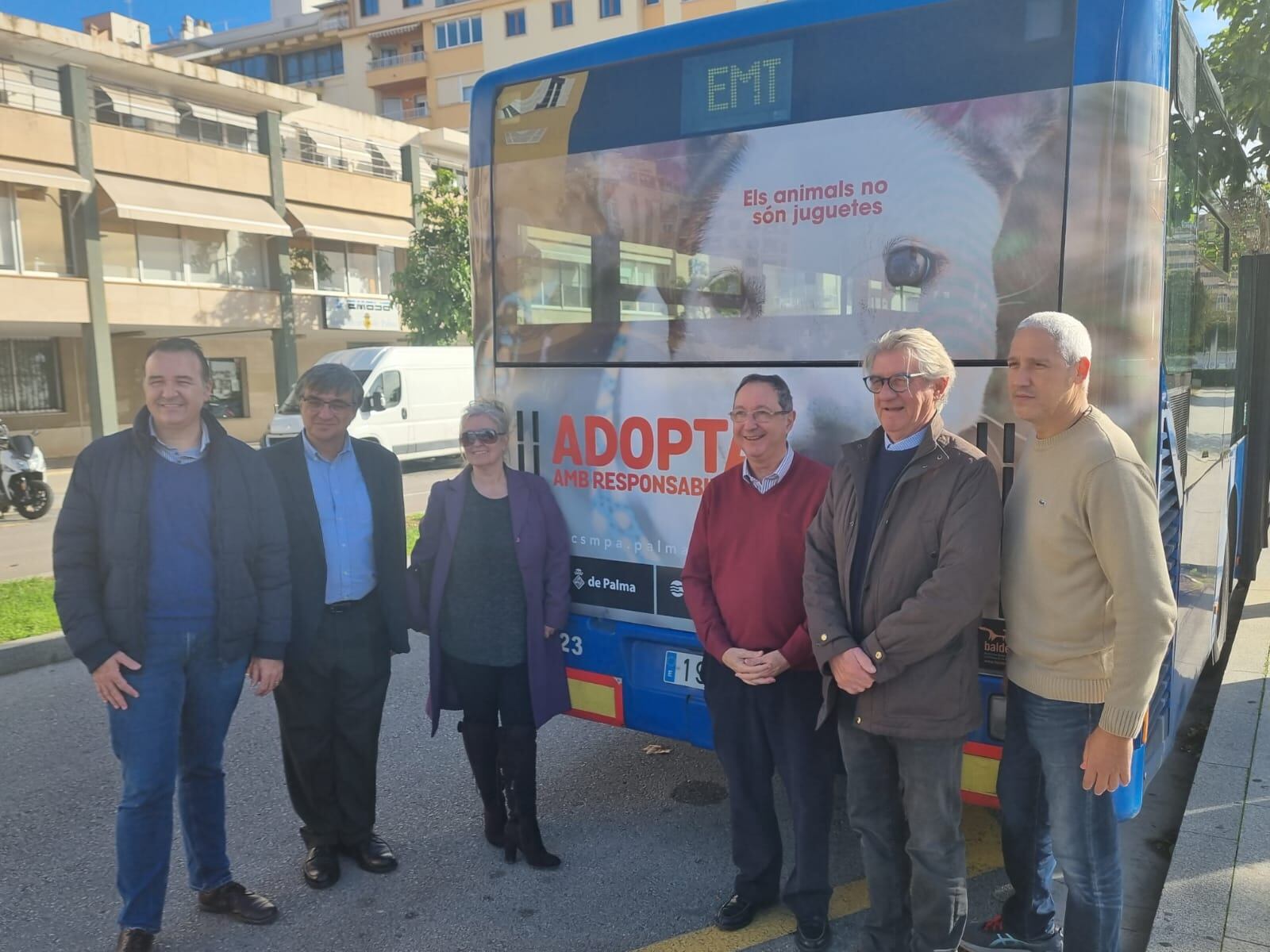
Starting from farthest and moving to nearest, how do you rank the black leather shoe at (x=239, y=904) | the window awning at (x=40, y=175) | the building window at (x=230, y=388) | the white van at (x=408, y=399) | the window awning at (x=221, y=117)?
the building window at (x=230, y=388), the window awning at (x=221, y=117), the window awning at (x=40, y=175), the white van at (x=408, y=399), the black leather shoe at (x=239, y=904)

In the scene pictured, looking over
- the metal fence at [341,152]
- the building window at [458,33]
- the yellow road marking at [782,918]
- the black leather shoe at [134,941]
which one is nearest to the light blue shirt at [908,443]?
the yellow road marking at [782,918]

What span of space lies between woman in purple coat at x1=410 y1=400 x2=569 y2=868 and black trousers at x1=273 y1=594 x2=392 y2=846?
23 cm

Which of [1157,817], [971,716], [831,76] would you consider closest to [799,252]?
[831,76]

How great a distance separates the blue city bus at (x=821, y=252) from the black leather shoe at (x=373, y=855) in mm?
945

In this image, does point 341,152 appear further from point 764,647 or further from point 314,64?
point 764,647

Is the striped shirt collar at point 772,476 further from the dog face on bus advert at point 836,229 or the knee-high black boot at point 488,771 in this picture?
the knee-high black boot at point 488,771

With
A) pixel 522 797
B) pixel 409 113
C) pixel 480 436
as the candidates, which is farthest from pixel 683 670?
pixel 409 113

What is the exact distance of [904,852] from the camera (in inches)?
119

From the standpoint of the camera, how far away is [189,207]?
984 inches

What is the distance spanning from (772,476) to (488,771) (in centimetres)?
176

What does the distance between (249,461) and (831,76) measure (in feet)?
7.87

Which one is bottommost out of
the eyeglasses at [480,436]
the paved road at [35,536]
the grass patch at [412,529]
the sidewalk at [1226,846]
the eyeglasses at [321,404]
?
the paved road at [35,536]

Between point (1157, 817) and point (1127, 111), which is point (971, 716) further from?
point (1157, 817)

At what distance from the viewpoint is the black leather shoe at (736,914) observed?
3.36 metres
